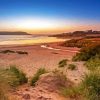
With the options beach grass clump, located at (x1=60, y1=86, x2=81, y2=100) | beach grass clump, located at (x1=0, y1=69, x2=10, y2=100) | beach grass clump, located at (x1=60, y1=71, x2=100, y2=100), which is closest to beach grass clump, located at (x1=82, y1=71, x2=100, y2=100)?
beach grass clump, located at (x1=60, y1=71, x2=100, y2=100)

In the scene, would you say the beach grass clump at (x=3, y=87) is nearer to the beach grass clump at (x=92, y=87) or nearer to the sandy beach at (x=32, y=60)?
the beach grass clump at (x=92, y=87)

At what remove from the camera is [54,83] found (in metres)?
9.73

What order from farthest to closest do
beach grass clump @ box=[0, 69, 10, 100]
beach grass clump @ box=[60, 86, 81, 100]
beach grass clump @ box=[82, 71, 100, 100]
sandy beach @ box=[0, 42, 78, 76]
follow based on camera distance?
sandy beach @ box=[0, 42, 78, 76] < beach grass clump @ box=[60, 86, 81, 100] < beach grass clump @ box=[82, 71, 100, 100] < beach grass clump @ box=[0, 69, 10, 100]

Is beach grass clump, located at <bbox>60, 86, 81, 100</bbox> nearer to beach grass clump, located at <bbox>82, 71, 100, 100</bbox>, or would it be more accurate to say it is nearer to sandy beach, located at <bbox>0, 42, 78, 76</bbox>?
beach grass clump, located at <bbox>82, 71, 100, 100</bbox>

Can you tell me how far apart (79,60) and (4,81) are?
12.6 m

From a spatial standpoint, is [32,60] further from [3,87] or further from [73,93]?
[3,87]

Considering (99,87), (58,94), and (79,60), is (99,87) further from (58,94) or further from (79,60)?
(79,60)

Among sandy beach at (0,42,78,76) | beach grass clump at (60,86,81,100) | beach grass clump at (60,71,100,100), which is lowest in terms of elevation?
sandy beach at (0,42,78,76)

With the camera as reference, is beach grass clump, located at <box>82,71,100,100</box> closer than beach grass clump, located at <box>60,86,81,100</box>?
Yes

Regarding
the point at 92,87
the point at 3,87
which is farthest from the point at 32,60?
the point at 3,87

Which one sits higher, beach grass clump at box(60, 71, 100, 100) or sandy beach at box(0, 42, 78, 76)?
beach grass clump at box(60, 71, 100, 100)

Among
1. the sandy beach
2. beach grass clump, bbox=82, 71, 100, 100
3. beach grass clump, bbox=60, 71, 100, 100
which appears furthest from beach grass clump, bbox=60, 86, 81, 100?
the sandy beach

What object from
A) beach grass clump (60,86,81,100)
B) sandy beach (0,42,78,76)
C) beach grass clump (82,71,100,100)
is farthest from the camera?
sandy beach (0,42,78,76)

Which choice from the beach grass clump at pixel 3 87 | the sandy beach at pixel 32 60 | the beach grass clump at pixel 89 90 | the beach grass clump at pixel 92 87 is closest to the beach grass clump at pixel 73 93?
the beach grass clump at pixel 89 90
